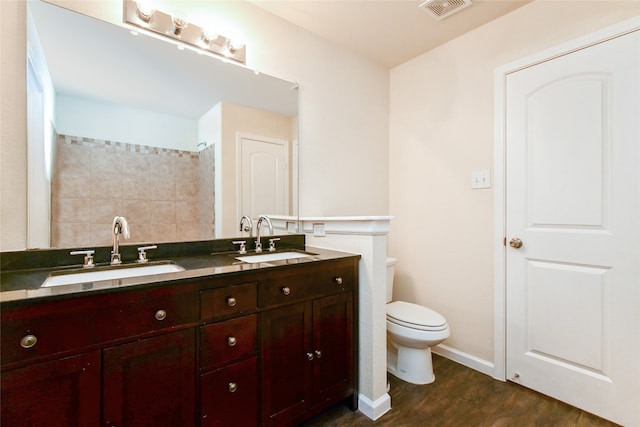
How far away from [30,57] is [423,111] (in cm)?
234

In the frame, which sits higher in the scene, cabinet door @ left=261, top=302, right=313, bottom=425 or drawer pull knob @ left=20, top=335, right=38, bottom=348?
drawer pull knob @ left=20, top=335, right=38, bottom=348

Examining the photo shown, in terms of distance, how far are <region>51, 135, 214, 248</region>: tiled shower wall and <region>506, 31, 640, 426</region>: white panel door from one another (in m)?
1.94

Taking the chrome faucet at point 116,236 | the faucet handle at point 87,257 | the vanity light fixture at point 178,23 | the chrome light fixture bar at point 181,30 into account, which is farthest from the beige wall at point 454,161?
the faucet handle at point 87,257

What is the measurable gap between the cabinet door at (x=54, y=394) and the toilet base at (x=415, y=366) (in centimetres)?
162

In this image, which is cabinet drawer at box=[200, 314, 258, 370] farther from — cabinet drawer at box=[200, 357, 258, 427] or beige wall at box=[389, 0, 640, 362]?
beige wall at box=[389, 0, 640, 362]

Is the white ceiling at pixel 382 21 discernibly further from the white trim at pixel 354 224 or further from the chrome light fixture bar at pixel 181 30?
the white trim at pixel 354 224

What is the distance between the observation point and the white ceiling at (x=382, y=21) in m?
1.76

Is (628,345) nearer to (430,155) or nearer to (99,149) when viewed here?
(430,155)

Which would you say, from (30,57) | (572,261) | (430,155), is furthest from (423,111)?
(30,57)

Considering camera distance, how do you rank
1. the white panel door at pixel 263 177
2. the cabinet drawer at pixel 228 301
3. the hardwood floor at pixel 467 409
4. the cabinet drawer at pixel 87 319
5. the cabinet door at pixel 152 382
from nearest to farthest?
the cabinet drawer at pixel 87 319 → the cabinet door at pixel 152 382 → the cabinet drawer at pixel 228 301 → the hardwood floor at pixel 467 409 → the white panel door at pixel 263 177

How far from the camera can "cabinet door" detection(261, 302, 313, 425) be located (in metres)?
1.24

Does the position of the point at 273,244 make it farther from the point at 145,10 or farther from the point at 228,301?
the point at 145,10

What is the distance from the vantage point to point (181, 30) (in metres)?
1.51

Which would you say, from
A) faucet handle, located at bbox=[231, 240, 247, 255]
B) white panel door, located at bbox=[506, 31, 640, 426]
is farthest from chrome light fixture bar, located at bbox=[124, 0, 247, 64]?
white panel door, located at bbox=[506, 31, 640, 426]
